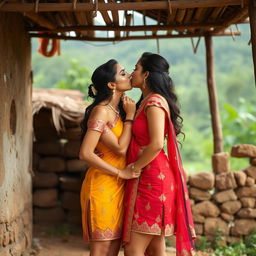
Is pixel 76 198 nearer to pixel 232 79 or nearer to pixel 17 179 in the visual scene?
pixel 17 179

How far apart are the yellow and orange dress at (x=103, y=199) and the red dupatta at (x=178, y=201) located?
0.07 m

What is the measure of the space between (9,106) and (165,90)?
1879 mm

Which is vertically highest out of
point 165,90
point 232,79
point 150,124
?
point 232,79

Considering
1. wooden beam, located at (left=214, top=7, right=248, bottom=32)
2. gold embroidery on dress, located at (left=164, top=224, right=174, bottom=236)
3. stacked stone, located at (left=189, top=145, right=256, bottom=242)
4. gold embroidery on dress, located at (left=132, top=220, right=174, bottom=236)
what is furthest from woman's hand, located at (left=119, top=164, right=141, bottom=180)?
stacked stone, located at (left=189, top=145, right=256, bottom=242)

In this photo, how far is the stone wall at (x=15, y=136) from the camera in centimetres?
445

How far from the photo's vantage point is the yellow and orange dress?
3.46m

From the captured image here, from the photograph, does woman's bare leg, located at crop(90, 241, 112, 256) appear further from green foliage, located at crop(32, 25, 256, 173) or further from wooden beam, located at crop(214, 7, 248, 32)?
green foliage, located at crop(32, 25, 256, 173)

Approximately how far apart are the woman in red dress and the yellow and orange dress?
8 centimetres

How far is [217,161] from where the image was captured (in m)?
6.31

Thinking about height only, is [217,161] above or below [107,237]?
above

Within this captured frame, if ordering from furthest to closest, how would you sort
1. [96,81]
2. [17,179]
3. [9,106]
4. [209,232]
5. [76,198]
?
[76,198], [209,232], [17,179], [9,106], [96,81]

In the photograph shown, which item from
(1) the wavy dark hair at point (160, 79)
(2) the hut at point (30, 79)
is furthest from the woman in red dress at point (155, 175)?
(2) the hut at point (30, 79)

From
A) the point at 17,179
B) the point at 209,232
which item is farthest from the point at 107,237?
the point at 209,232

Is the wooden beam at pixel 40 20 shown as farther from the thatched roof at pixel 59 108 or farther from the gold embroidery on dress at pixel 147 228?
the gold embroidery on dress at pixel 147 228
